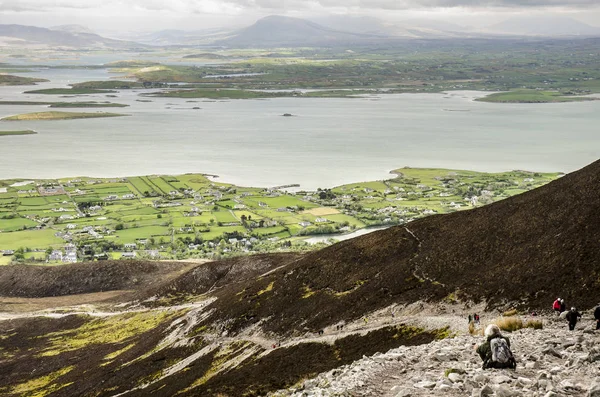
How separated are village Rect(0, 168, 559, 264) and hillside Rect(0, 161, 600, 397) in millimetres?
37950

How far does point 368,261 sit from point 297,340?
1183 cm

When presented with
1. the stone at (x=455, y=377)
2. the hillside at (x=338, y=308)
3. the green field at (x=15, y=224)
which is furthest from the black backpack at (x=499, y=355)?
the green field at (x=15, y=224)

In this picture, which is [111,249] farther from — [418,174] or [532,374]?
[532,374]

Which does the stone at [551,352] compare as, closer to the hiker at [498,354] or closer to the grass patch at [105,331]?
the hiker at [498,354]

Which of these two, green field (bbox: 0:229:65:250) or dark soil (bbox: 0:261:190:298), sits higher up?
dark soil (bbox: 0:261:190:298)

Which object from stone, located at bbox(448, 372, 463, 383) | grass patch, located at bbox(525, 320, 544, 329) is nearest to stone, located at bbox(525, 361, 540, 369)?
stone, located at bbox(448, 372, 463, 383)

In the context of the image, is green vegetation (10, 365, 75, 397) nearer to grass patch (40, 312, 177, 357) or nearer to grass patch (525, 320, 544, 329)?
grass patch (40, 312, 177, 357)

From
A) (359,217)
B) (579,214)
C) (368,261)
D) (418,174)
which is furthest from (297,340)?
(418,174)

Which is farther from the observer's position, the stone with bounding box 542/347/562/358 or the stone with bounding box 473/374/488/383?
the stone with bounding box 542/347/562/358

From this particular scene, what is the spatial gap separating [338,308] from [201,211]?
276 ft

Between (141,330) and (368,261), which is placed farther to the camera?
(141,330)

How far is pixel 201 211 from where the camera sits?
12375 centimetres

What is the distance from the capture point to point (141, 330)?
5906cm

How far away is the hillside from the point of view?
1344 inches
